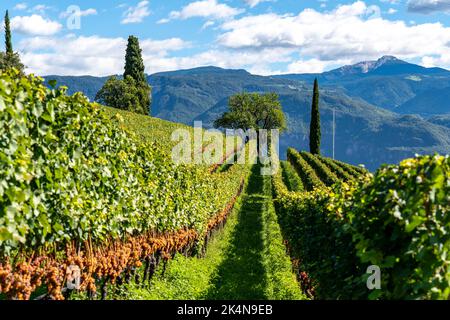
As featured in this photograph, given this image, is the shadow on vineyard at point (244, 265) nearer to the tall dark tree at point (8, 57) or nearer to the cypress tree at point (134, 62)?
the tall dark tree at point (8, 57)

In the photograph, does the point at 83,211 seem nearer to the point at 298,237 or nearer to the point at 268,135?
the point at 298,237

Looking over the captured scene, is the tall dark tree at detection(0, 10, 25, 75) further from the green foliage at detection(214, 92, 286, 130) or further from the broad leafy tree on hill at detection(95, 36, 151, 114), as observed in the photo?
the green foliage at detection(214, 92, 286, 130)

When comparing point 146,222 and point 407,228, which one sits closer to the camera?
point 407,228

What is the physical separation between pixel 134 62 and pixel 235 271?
2840 inches

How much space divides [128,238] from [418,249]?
792 centimetres

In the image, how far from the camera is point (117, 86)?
79.5 metres

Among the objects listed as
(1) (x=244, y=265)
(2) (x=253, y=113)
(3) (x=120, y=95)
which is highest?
(3) (x=120, y=95)

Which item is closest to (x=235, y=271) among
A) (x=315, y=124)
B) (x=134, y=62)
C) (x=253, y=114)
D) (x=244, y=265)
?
(x=244, y=265)

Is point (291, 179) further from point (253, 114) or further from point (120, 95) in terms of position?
point (253, 114)

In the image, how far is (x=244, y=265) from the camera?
19250mm

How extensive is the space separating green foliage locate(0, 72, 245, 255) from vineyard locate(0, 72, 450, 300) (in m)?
0.02

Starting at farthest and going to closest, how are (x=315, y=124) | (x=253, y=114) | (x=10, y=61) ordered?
1. (x=253, y=114)
2. (x=315, y=124)
3. (x=10, y=61)

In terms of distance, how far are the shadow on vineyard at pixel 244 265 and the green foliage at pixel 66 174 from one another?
2.93 meters
